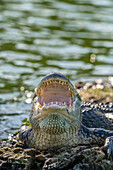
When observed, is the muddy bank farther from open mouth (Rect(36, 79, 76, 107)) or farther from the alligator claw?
open mouth (Rect(36, 79, 76, 107))

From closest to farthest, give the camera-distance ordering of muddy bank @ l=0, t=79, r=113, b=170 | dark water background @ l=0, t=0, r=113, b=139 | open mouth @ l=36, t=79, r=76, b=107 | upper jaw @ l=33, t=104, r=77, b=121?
upper jaw @ l=33, t=104, r=77, b=121, muddy bank @ l=0, t=79, r=113, b=170, open mouth @ l=36, t=79, r=76, b=107, dark water background @ l=0, t=0, r=113, b=139

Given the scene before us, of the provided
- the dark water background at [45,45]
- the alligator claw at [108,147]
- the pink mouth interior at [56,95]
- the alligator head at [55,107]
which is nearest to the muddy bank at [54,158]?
the alligator claw at [108,147]

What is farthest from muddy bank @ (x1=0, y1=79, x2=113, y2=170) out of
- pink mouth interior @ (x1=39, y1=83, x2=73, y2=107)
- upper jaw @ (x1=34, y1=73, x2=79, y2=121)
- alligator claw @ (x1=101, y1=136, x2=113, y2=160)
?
pink mouth interior @ (x1=39, y1=83, x2=73, y2=107)

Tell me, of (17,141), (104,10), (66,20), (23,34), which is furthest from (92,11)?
(17,141)

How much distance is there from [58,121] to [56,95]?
1.44 feet

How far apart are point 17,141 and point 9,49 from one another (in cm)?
799

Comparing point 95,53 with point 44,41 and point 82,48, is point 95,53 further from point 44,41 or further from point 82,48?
point 44,41

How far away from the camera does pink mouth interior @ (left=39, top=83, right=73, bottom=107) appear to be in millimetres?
4742

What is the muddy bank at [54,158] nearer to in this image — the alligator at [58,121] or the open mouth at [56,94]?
the alligator at [58,121]

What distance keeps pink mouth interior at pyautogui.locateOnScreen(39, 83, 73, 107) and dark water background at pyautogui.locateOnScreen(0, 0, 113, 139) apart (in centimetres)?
228

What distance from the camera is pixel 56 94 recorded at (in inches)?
190

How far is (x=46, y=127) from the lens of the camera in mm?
4574

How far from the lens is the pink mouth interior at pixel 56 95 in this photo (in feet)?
15.6

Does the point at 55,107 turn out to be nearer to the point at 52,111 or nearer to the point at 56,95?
the point at 52,111
